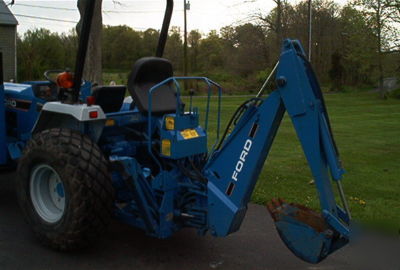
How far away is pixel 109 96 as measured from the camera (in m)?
4.86

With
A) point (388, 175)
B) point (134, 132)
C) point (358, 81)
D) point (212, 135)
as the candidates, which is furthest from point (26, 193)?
point (358, 81)

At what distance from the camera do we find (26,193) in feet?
15.2

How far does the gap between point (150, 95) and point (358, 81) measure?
176 ft

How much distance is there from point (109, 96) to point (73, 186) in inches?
45.5

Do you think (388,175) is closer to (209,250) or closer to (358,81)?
(209,250)

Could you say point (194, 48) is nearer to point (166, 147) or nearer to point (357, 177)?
point (357, 177)

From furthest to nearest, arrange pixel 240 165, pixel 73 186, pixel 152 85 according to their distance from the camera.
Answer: pixel 152 85 < pixel 73 186 < pixel 240 165

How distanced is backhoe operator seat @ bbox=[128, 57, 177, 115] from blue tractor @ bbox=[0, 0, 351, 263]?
10 mm

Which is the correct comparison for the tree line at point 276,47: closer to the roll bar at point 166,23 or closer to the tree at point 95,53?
the tree at point 95,53

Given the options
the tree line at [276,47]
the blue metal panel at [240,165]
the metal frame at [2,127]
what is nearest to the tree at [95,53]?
the tree line at [276,47]

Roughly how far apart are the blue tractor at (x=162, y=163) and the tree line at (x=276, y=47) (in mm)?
9067

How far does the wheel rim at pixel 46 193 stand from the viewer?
4555 mm

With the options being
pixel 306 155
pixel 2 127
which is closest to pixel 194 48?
pixel 2 127

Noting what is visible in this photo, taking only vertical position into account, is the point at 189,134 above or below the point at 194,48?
below
